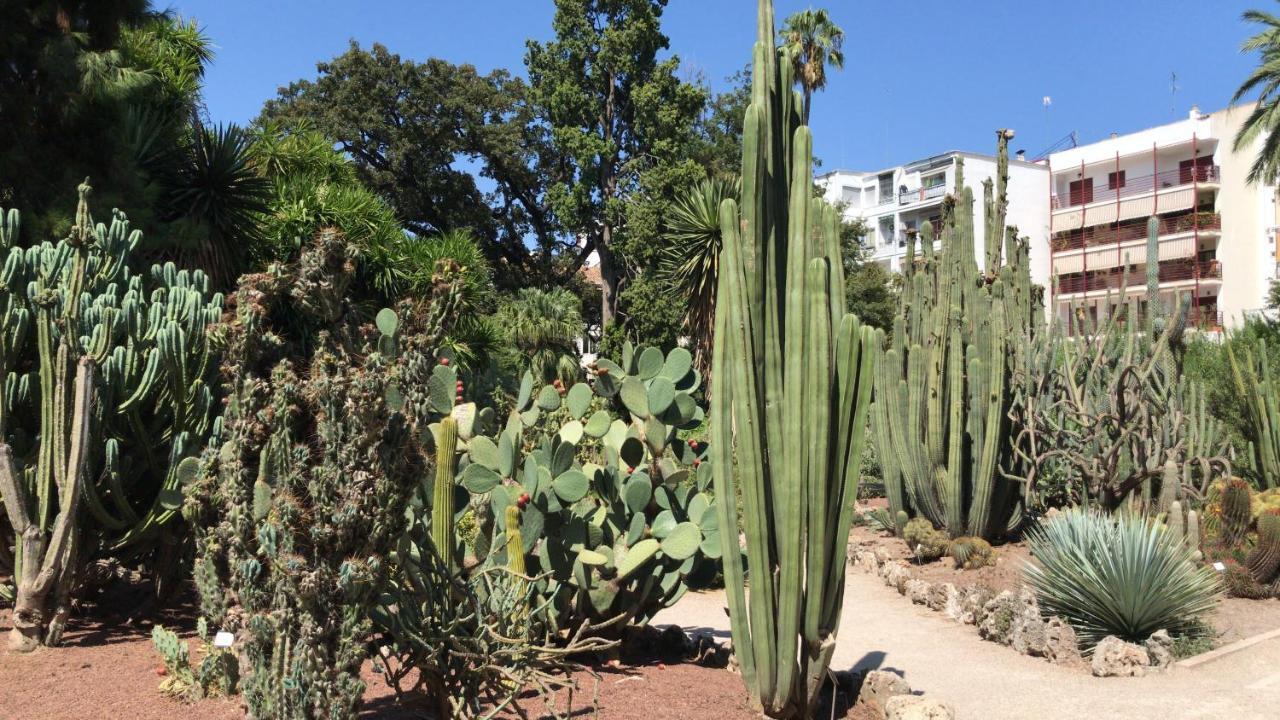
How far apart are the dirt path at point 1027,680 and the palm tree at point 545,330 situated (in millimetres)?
13603

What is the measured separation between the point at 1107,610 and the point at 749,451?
4286 mm

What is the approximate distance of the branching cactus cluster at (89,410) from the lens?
5535 millimetres

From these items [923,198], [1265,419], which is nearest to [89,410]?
[1265,419]

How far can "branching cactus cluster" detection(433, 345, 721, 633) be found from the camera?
5176 mm

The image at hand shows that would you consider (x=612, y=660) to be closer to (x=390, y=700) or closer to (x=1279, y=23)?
(x=390, y=700)

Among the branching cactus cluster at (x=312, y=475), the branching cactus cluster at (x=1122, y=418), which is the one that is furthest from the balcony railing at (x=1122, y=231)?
the branching cactus cluster at (x=312, y=475)

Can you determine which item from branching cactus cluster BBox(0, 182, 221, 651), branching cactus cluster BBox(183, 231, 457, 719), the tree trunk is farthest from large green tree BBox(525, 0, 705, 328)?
branching cactus cluster BBox(183, 231, 457, 719)

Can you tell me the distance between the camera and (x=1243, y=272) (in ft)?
123

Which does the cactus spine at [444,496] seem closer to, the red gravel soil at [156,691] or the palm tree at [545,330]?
the red gravel soil at [156,691]

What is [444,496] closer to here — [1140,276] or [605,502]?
[605,502]

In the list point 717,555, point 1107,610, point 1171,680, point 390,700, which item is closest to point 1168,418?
point 1107,610

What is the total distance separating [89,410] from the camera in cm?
546

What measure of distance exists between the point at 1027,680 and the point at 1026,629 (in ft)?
2.86

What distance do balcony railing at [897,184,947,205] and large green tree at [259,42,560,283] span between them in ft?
82.9
